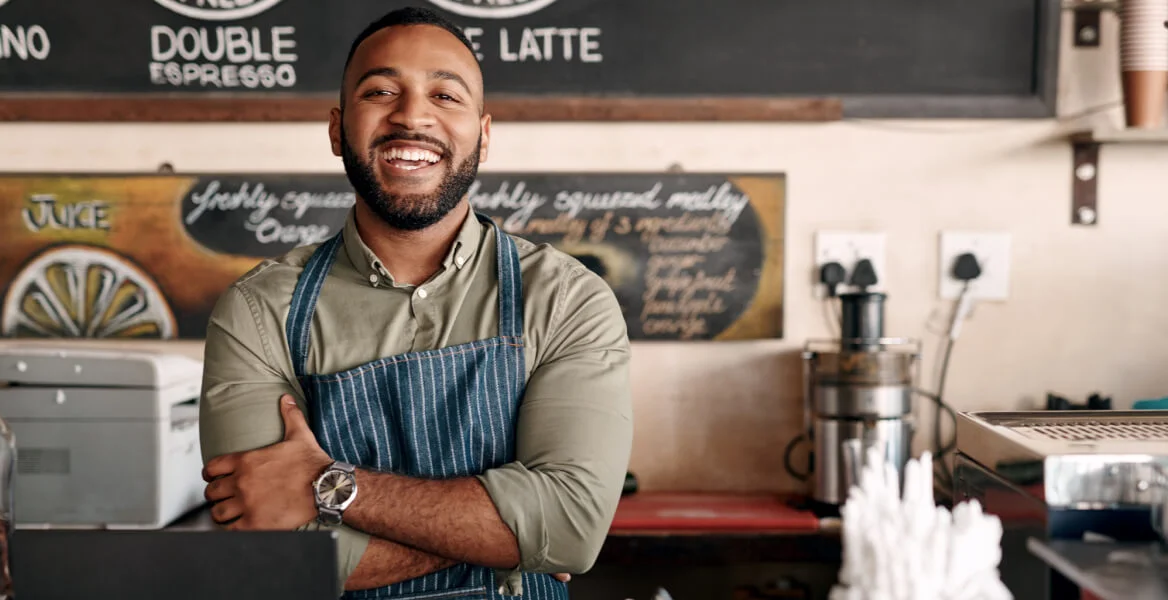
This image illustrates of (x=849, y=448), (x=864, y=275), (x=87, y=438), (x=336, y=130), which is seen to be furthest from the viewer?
(x=864, y=275)

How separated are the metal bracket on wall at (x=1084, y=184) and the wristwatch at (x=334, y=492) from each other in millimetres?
2203

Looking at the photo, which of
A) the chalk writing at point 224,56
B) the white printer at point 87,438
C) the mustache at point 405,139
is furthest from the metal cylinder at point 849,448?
the chalk writing at point 224,56

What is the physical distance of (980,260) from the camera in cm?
268

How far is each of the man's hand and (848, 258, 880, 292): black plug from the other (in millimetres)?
1696

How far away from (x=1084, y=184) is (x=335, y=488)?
7.40ft

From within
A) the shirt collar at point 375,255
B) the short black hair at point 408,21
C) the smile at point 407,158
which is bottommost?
the shirt collar at point 375,255

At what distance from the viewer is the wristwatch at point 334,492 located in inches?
53.0

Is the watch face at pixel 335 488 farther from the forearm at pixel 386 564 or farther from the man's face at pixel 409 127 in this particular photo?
the man's face at pixel 409 127

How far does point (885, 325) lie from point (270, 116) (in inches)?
70.3

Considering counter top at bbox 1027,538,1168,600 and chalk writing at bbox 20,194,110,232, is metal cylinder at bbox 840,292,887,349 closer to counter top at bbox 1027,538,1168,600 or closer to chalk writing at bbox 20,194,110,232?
counter top at bbox 1027,538,1168,600

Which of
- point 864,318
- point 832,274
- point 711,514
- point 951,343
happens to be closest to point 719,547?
point 711,514

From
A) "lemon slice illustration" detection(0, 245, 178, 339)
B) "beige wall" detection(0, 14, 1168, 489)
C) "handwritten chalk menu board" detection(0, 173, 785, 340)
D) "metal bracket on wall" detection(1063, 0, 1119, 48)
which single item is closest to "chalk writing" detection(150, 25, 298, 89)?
"beige wall" detection(0, 14, 1168, 489)

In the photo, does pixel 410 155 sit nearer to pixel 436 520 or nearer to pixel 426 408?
pixel 426 408

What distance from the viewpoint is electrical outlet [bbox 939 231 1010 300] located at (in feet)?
8.79
